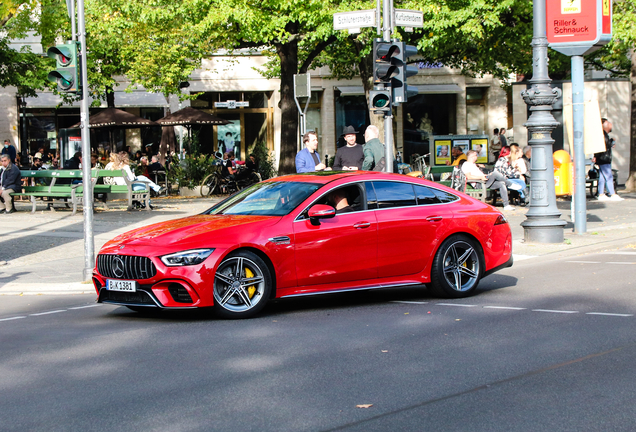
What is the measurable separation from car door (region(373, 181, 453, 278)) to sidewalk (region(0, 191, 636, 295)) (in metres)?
3.92

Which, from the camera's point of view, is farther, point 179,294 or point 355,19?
point 355,19

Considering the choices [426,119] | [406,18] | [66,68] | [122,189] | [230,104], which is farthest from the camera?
[426,119]

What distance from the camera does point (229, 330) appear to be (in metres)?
7.54

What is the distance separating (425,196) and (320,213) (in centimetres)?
154

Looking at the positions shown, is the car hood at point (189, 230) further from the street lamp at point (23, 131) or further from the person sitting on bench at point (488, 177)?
the street lamp at point (23, 131)

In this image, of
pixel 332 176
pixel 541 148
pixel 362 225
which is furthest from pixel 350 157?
pixel 362 225

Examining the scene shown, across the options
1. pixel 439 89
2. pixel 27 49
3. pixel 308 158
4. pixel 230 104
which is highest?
pixel 27 49

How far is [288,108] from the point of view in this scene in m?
26.9

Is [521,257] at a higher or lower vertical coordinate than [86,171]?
lower

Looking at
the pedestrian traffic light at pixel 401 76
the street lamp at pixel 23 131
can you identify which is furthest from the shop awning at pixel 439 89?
the pedestrian traffic light at pixel 401 76

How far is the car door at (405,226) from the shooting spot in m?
8.80

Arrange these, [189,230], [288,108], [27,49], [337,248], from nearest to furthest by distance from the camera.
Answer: [189,230] → [337,248] → [288,108] → [27,49]

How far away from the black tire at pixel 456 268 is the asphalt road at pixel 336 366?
270mm

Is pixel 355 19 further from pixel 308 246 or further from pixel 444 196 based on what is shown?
pixel 308 246
